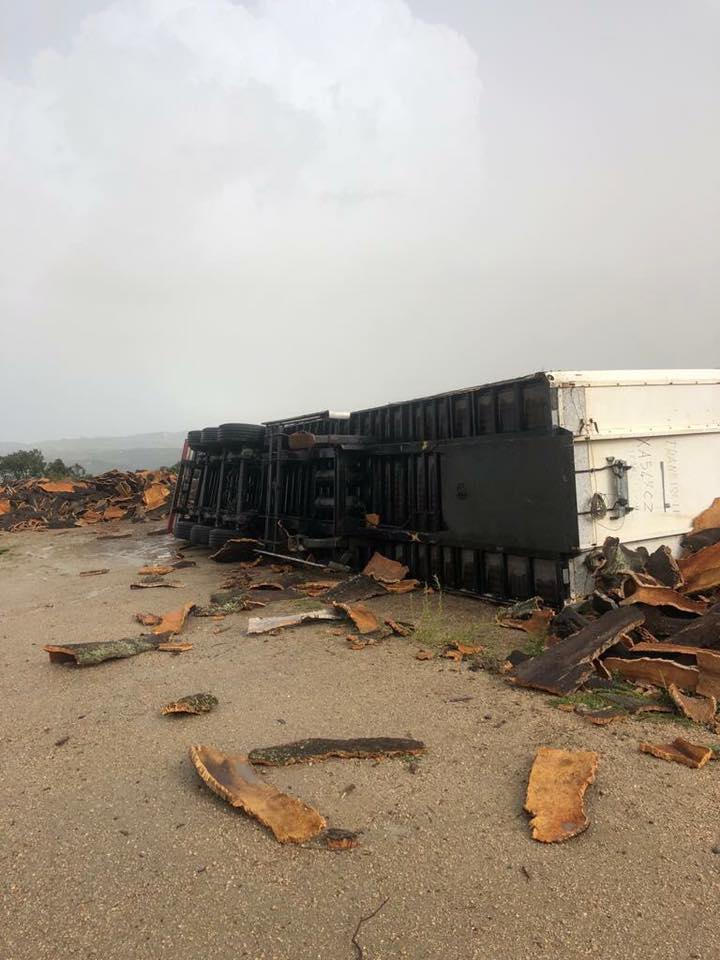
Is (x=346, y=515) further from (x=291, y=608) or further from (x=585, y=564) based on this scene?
(x=585, y=564)

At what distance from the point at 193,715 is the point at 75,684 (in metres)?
1.47

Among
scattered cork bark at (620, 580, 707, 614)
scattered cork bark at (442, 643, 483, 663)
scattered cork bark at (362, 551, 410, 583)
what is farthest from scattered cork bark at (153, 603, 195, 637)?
scattered cork bark at (620, 580, 707, 614)

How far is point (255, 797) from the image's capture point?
289 centimetres

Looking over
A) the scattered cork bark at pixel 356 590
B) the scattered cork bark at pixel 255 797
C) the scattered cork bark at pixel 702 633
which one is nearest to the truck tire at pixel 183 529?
the scattered cork bark at pixel 356 590

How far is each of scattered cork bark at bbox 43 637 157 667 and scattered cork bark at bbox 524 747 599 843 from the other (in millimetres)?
3962

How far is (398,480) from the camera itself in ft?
28.5

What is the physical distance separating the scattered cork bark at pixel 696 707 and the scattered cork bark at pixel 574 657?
613 millimetres

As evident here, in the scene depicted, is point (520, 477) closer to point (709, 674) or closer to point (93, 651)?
point (709, 674)

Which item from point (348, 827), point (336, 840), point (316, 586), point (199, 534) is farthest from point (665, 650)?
point (199, 534)

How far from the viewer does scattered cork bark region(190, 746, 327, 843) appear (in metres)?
2.65

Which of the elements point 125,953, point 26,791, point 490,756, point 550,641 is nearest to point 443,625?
point 550,641

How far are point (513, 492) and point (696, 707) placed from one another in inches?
129

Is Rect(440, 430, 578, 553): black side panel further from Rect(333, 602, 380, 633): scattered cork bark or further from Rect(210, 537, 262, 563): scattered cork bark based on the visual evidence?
Rect(210, 537, 262, 563): scattered cork bark

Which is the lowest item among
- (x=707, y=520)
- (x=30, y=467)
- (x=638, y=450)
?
(x=707, y=520)
